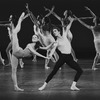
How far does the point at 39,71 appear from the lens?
1018cm

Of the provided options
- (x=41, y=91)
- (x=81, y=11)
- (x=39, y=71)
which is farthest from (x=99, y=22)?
(x=81, y=11)

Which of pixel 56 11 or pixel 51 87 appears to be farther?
pixel 56 11

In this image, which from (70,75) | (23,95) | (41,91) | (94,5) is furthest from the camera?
(94,5)

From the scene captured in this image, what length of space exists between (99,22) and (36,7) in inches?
299

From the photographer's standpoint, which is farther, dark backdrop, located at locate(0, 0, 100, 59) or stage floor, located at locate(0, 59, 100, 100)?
dark backdrop, located at locate(0, 0, 100, 59)

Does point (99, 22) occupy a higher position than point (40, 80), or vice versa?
point (99, 22)

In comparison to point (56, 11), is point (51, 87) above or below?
above

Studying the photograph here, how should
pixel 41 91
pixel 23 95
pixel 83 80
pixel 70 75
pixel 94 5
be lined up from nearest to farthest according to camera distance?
pixel 23 95
pixel 41 91
pixel 83 80
pixel 70 75
pixel 94 5

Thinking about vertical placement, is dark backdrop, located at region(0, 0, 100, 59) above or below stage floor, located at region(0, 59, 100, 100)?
below

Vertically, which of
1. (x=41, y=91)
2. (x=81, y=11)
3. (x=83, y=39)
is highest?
(x=41, y=91)

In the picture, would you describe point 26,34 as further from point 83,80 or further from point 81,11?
point 83,80

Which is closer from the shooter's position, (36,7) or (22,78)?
(22,78)

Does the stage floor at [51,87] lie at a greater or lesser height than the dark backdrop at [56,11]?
greater

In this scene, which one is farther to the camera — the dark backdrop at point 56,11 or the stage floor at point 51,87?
the dark backdrop at point 56,11
